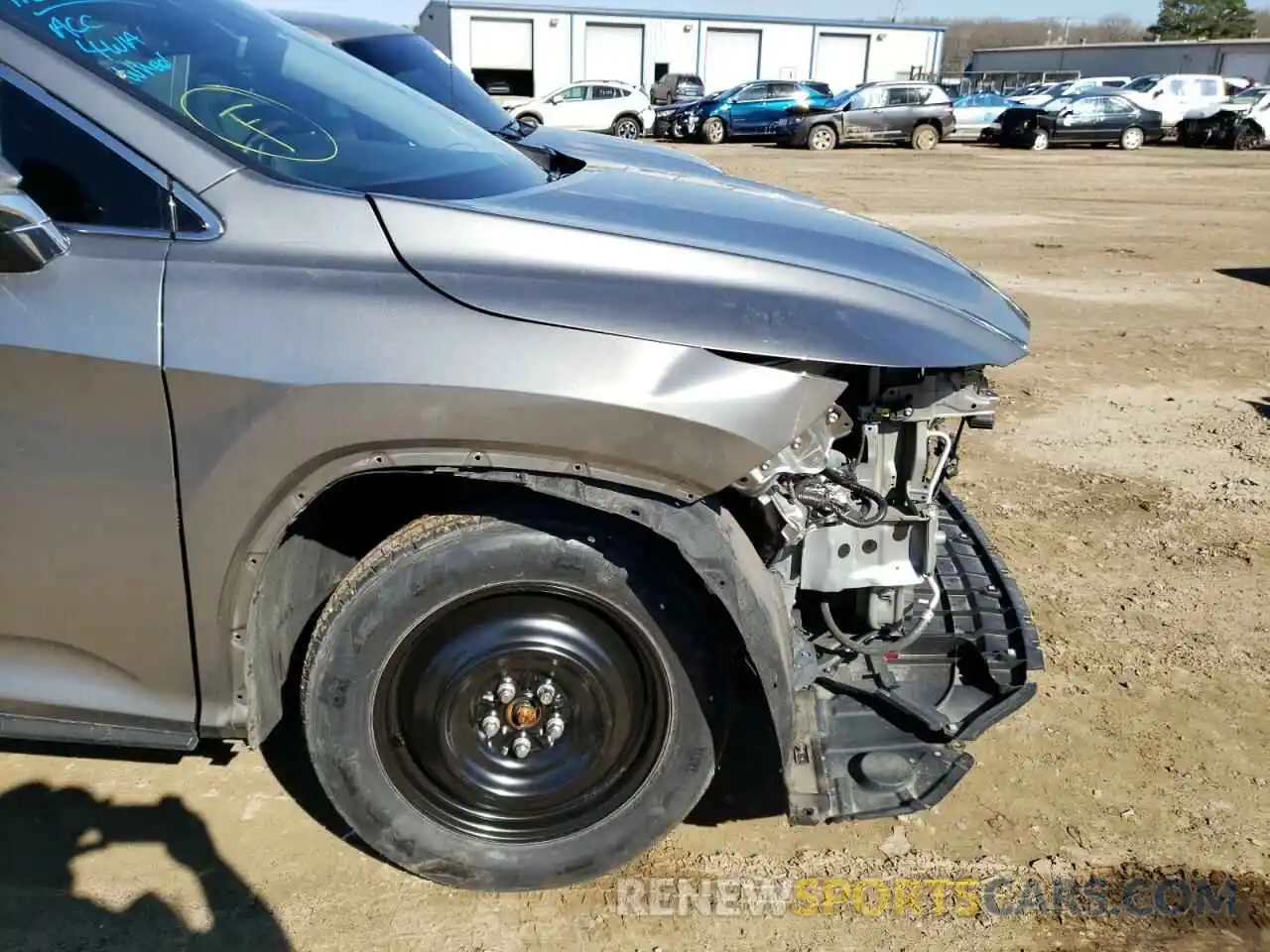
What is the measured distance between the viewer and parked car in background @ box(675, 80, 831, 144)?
93.6 feet

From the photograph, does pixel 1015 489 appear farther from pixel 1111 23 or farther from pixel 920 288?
pixel 1111 23

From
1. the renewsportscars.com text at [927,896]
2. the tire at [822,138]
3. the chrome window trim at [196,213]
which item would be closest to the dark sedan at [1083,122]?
the tire at [822,138]

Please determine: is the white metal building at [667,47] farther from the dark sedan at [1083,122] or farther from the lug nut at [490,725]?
the lug nut at [490,725]

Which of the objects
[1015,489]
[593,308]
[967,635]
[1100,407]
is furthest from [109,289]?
[1100,407]

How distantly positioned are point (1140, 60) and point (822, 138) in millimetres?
39119

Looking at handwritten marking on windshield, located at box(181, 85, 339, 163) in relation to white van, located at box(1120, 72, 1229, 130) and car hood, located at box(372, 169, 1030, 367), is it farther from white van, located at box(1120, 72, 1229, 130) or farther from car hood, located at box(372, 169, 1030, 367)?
white van, located at box(1120, 72, 1229, 130)

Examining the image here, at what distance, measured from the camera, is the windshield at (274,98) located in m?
2.17

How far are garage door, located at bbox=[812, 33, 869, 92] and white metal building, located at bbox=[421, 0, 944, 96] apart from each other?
0.05 metres

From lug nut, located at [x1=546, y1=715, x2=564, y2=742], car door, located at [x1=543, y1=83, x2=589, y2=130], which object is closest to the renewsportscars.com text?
lug nut, located at [x1=546, y1=715, x2=564, y2=742]

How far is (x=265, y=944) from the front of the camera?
236 centimetres

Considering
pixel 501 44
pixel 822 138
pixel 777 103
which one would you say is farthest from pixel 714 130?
pixel 501 44

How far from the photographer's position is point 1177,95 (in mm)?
28750

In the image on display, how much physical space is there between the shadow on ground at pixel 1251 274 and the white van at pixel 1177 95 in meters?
20.9

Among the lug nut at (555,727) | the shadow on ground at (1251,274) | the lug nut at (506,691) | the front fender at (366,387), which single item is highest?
the front fender at (366,387)
